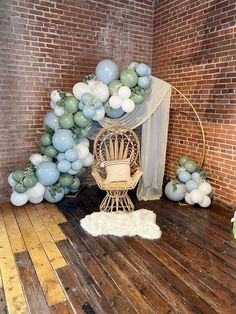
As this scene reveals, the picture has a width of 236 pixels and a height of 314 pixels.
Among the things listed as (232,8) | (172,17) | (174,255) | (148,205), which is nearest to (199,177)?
(148,205)

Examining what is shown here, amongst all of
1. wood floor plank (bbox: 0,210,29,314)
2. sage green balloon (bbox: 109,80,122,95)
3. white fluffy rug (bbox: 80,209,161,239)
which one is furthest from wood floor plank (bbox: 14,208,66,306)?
sage green balloon (bbox: 109,80,122,95)

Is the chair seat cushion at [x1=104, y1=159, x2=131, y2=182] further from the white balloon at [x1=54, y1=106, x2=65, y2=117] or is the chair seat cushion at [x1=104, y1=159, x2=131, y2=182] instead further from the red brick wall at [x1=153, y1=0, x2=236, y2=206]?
the red brick wall at [x1=153, y1=0, x2=236, y2=206]

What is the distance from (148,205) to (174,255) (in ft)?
3.47

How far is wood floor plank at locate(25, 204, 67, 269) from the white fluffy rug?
1.23ft

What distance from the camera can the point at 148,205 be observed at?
3.14 meters

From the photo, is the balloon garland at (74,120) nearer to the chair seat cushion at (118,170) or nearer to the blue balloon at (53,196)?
the blue balloon at (53,196)

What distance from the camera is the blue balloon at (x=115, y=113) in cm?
292

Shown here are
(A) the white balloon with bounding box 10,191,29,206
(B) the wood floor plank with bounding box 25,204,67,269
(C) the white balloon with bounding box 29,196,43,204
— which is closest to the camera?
(B) the wood floor plank with bounding box 25,204,67,269

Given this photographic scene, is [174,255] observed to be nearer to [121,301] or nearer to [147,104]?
[121,301]

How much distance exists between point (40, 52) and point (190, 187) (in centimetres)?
251

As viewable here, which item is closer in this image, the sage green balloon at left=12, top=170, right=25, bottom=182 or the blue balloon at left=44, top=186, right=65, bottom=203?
the sage green balloon at left=12, top=170, right=25, bottom=182

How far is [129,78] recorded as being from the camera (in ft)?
8.89

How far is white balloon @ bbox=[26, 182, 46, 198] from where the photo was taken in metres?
2.91

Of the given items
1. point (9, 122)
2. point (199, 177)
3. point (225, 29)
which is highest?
point (225, 29)
